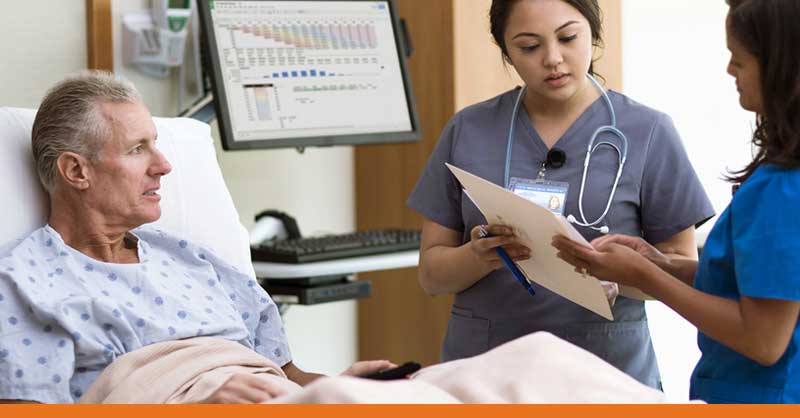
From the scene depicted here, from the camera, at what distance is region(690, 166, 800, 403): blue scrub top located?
1.28m

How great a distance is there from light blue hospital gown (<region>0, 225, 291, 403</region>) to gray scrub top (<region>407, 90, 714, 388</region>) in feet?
1.19

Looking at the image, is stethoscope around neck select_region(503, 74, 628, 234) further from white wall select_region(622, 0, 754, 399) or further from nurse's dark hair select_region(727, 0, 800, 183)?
white wall select_region(622, 0, 754, 399)

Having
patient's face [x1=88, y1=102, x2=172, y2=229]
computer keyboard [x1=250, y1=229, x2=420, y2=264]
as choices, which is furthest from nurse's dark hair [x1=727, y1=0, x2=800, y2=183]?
computer keyboard [x1=250, y1=229, x2=420, y2=264]

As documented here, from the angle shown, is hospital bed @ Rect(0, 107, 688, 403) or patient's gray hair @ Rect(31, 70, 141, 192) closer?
hospital bed @ Rect(0, 107, 688, 403)

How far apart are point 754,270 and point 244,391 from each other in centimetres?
67

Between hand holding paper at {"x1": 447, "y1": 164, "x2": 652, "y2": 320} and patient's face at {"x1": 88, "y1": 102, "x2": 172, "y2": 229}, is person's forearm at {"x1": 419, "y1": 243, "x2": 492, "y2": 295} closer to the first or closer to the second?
hand holding paper at {"x1": 447, "y1": 164, "x2": 652, "y2": 320}

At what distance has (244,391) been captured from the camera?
1.39 m

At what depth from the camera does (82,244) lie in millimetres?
1741

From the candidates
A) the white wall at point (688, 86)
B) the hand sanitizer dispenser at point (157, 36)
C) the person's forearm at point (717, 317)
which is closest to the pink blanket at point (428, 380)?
the person's forearm at point (717, 317)

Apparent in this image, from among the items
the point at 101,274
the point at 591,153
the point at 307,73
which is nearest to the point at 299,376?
the point at 101,274

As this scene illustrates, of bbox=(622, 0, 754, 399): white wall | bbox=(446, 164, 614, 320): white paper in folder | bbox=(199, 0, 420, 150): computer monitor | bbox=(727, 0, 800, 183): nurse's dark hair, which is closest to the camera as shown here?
bbox=(727, 0, 800, 183): nurse's dark hair

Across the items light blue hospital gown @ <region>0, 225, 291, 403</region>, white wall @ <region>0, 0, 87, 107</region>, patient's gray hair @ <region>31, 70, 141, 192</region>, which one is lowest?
light blue hospital gown @ <region>0, 225, 291, 403</region>

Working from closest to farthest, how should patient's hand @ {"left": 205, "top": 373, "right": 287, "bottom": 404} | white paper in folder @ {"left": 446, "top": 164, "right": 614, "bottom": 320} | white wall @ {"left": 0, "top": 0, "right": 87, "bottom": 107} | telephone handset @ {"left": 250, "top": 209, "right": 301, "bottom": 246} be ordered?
patient's hand @ {"left": 205, "top": 373, "right": 287, "bottom": 404} → white paper in folder @ {"left": 446, "top": 164, "right": 614, "bottom": 320} → white wall @ {"left": 0, "top": 0, "right": 87, "bottom": 107} → telephone handset @ {"left": 250, "top": 209, "right": 301, "bottom": 246}

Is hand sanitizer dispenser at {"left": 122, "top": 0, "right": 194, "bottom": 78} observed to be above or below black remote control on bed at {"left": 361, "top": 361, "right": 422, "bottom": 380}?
above
